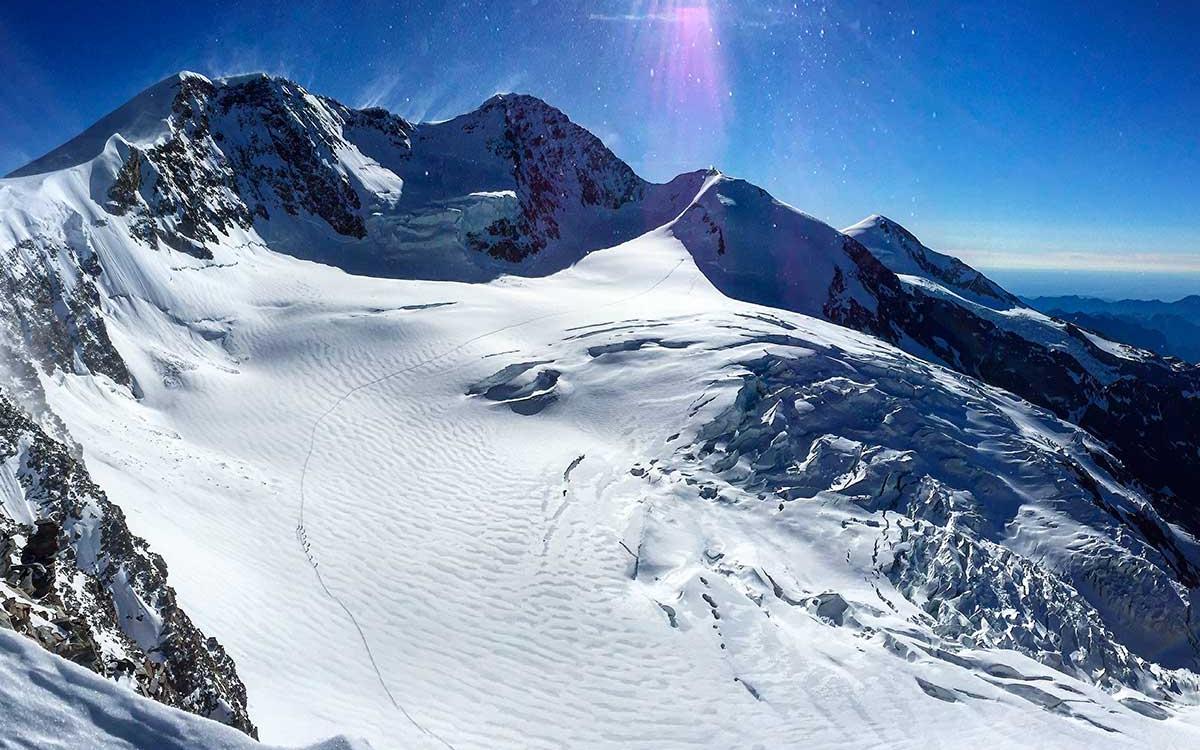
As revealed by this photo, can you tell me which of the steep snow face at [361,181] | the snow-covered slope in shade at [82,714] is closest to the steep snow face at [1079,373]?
the steep snow face at [361,181]

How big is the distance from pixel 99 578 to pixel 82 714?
313 inches

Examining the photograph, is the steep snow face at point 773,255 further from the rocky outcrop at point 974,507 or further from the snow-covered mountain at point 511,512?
the rocky outcrop at point 974,507

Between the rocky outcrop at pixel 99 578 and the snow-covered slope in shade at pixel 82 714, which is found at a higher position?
the snow-covered slope in shade at pixel 82 714

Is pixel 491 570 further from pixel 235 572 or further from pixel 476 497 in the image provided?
pixel 235 572

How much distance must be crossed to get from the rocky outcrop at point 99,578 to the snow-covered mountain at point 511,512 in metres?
0.07

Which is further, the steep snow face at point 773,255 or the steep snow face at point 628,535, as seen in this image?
the steep snow face at point 773,255

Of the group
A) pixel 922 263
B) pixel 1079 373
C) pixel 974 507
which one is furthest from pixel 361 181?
pixel 1079 373

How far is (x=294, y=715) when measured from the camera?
1071 cm

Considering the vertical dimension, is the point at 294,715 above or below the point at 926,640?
below

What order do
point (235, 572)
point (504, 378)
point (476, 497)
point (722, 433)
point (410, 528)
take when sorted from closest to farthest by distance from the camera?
point (235, 572) → point (410, 528) → point (476, 497) → point (722, 433) → point (504, 378)

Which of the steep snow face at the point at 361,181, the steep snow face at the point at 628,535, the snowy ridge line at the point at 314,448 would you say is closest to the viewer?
the snowy ridge line at the point at 314,448

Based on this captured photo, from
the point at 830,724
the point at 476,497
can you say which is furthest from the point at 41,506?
the point at 830,724

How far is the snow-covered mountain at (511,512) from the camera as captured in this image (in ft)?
38.8

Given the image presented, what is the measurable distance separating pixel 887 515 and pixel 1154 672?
747cm
